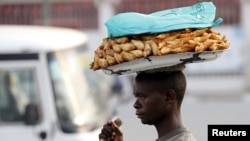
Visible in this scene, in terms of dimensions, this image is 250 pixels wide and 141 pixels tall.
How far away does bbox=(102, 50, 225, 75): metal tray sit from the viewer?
2.93 meters

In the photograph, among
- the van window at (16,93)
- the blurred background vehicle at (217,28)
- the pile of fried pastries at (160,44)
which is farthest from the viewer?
the blurred background vehicle at (217,28)

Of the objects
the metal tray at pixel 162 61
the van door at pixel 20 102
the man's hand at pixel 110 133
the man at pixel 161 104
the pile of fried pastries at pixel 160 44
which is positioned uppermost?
the pile of fried pastries at pixel 160 44

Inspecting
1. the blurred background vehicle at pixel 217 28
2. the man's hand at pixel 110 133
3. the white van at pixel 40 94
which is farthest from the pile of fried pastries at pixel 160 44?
the blurred background vehicle at pixel 217 28

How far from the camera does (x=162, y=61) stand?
9.61 ft

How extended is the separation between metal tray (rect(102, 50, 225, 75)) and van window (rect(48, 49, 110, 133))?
4681mm

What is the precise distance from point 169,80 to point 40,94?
15.7 ft

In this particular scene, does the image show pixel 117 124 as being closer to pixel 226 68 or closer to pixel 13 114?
pixel 13 114

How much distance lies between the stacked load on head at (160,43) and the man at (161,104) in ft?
0.43

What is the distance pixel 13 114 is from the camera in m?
7.72

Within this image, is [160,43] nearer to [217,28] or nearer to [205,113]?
[205,113]

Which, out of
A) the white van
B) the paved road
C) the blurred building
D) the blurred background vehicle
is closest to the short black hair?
the white van

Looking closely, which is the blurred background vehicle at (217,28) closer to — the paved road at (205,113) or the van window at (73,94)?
the paved road at (205,113)

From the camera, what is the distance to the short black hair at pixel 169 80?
3004 millimetres

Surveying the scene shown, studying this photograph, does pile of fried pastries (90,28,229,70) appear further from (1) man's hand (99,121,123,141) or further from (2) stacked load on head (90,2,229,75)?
(1) man's hand (99,121,123,141)
